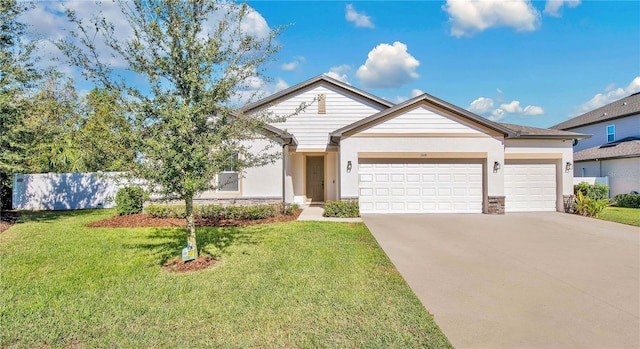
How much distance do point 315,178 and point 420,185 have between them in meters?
→ 5.57

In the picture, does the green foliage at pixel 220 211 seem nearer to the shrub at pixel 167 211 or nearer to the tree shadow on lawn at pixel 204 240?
the shrub at pixel 167 211

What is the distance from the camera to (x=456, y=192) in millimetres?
12398

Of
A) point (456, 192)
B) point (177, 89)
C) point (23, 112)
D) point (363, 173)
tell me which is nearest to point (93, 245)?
point (177, 89)

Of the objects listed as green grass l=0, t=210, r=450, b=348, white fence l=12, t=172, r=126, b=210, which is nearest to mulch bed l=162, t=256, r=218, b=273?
green grass l=0, t=210, r=450, b=348

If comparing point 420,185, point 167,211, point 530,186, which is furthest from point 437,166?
point 167,211

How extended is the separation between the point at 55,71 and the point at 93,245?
269 inches

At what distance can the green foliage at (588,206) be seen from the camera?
11.6 m

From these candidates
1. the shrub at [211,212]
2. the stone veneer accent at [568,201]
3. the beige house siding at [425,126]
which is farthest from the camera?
the stone veneer accent at [568,201]

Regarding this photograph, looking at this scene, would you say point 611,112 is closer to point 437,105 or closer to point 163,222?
point 437,105

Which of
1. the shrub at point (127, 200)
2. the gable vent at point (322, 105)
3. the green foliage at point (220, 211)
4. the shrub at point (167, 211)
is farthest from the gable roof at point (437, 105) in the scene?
the shrub at point (127, 200)

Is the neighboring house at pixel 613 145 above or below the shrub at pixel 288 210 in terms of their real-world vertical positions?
above

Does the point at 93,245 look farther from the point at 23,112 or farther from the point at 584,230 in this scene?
the point at 584,230

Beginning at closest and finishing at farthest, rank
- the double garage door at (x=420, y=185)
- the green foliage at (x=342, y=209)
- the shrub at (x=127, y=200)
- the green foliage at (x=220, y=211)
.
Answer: the green foliage at (x=220, y=211)
the green foliage at (x=342, y=209)
the shrub at (x=127, y=200)
the double garage door at (x=420, y=185)

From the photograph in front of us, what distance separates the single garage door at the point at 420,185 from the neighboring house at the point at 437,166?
4cm
